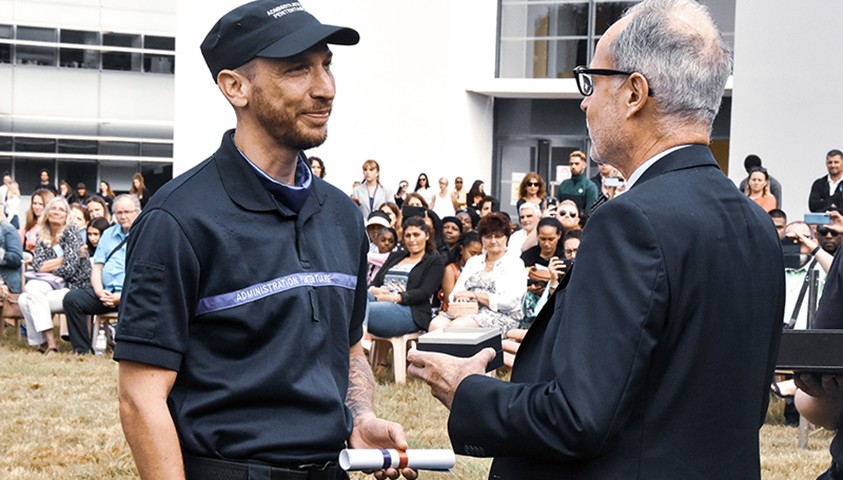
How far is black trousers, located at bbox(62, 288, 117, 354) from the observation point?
1215cm

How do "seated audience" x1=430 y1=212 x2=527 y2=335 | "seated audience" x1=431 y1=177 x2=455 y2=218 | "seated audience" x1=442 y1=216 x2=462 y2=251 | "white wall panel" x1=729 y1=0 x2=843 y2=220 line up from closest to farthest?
"seated audience" x1=430 y1=212 x2=527 y2=335 < "seated audience" x1=442 y1=216 x2=462 y2=251 < "white wall panel" x1=729 y1=0 x2=843 y2=220 < "seated audience" x1=431 y1=177 x2=455 y2=218

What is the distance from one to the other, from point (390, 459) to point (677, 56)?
1.03 meters

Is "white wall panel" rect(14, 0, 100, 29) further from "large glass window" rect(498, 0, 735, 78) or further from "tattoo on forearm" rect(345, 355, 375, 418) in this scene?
"tattoo on forearm" rect(345, 355, 375, 418)

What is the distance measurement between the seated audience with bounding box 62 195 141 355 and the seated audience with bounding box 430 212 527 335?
355 cm

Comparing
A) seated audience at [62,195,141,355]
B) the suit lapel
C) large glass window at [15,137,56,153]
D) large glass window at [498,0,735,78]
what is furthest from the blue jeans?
large glass window at [15,137,56,153]

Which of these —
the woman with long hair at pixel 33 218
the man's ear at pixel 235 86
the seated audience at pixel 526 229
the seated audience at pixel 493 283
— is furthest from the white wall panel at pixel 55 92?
the man's ear at pixel 235 86

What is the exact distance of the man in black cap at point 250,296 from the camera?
2.41m

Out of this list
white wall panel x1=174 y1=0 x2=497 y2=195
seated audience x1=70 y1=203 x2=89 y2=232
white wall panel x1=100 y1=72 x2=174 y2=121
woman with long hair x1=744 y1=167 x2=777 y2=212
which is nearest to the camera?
woman with long hair x1=744 y1=167 x2=777 y2=212

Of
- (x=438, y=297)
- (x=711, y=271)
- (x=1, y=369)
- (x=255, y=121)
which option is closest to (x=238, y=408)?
(x=255, y=121)

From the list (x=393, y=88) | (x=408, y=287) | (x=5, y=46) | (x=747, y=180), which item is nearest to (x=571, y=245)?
(x=408, y=287)

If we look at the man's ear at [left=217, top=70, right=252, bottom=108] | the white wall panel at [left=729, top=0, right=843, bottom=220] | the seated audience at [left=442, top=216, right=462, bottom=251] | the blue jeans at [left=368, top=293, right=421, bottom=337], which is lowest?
the blue jeans at [left=368, top=293, right=421, bottom=337]

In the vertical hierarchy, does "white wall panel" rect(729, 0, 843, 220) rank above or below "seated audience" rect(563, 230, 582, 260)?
above

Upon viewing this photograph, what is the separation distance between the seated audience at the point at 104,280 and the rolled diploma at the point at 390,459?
9.68m

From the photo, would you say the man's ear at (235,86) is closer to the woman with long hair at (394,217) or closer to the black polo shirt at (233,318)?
the black polo shirt at (233,318)
